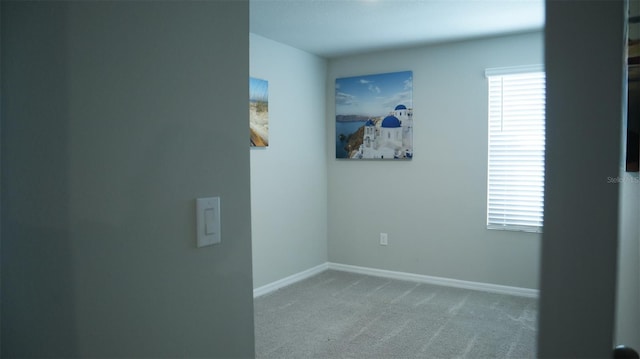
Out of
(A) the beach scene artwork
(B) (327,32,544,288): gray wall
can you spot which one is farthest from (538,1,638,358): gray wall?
(B) (327,32,544,288): gray wall

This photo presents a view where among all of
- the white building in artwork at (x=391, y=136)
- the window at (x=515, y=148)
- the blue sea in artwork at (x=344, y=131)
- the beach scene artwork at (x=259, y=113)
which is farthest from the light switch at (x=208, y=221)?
the blue sea in artwork at (x=344, y=131)

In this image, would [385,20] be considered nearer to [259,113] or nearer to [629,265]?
[259,113]

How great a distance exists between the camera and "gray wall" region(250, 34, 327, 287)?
166 inches

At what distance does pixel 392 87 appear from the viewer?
470 cm

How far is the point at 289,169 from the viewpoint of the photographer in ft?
15.1

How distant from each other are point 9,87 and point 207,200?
19.3 inches

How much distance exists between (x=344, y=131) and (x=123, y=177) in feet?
13.7

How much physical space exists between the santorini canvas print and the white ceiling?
1.38ft

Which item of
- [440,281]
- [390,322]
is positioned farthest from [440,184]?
[390,322]

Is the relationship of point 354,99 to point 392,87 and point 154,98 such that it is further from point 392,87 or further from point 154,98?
point 154,98

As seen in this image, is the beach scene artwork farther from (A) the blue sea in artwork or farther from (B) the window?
(B) the window

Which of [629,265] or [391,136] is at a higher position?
[391,136]

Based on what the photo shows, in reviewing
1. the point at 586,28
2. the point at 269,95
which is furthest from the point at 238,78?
the point at 269,95

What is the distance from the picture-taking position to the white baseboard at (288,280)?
421 cm
